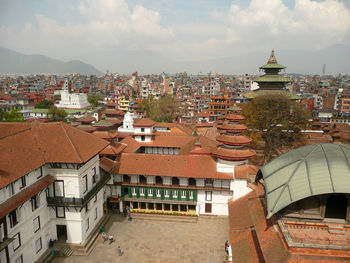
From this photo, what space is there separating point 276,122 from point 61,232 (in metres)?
26.0

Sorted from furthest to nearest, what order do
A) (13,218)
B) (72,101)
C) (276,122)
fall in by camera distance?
(72,101), (276,122), (13,218)

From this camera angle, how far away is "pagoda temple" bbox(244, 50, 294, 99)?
35.2m

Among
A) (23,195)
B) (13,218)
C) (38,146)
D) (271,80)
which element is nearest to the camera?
(13,218)

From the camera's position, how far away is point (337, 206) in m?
11.1

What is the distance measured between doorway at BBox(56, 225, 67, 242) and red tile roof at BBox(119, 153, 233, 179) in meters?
7.50

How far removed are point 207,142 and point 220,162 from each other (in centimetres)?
1078

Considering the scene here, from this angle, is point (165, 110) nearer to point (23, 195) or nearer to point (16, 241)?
point (23, 195)

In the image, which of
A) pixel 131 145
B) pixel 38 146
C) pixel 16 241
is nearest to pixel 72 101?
pixel 131 145

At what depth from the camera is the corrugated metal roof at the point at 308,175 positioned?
34.9 feet

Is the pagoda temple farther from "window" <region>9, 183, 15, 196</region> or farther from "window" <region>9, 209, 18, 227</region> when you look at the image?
"window" <region>9, 209, 18, 227</region>

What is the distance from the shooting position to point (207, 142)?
3731 centimetres

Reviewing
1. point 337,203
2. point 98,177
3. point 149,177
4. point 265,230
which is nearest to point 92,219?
point 98,177

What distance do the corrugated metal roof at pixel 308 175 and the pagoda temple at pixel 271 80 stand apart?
24332mm

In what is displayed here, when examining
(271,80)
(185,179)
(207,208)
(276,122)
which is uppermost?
(271,80)
